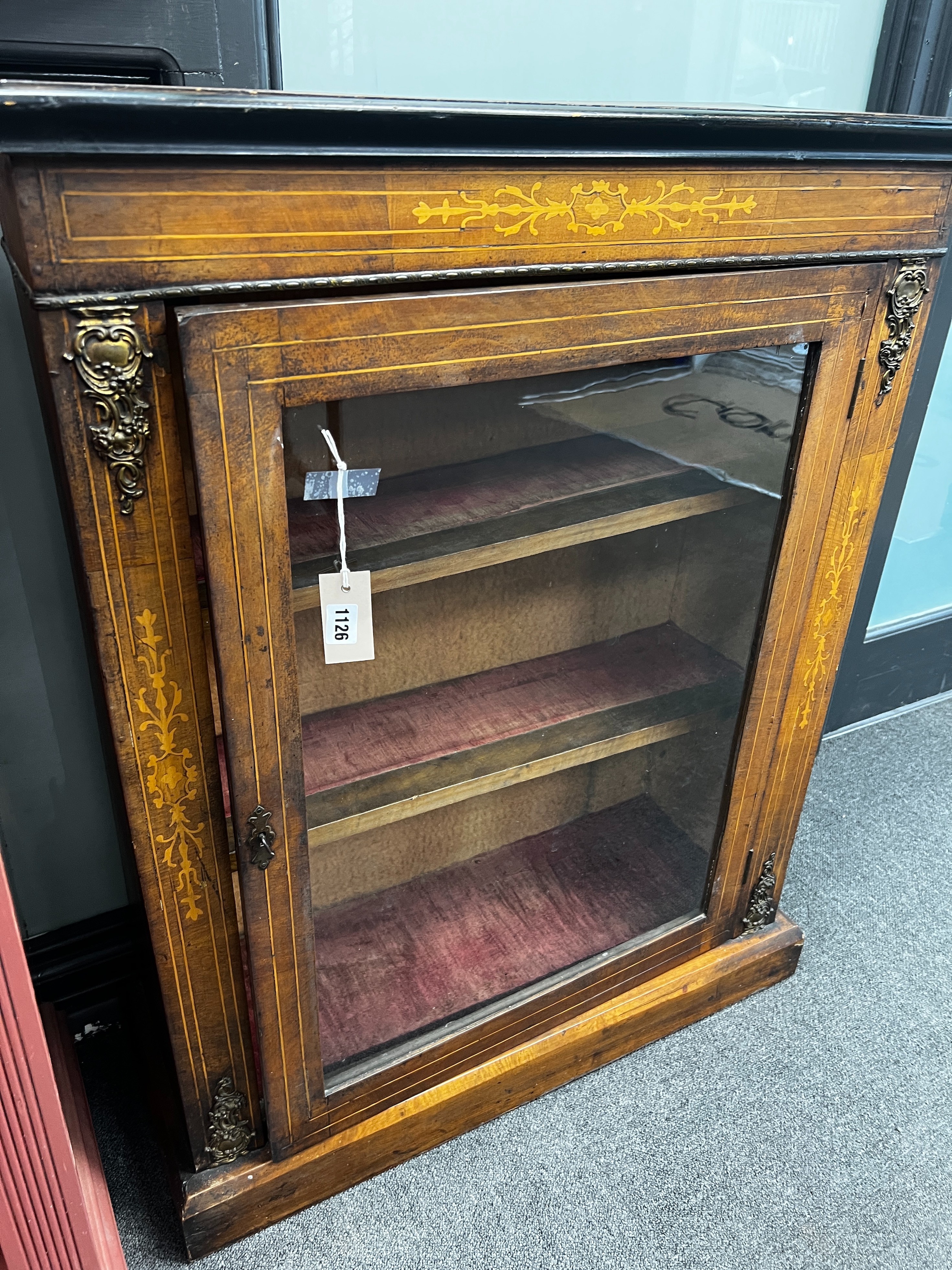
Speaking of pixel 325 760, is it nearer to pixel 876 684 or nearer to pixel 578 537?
pixel 578 537

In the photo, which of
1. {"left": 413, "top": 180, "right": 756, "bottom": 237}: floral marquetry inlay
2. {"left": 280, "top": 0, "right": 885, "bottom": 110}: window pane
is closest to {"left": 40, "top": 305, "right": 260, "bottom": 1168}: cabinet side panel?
{"left": 413, "top": 180, "right": 756, "bottom": 237}: floral marquetry inlay

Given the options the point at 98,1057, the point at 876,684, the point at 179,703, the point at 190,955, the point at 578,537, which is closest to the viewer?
the point at 179,703

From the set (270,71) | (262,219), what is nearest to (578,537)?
(262,219)

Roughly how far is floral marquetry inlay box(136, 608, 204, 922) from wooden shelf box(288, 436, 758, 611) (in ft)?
0.36

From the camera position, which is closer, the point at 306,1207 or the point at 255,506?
the point at 255,506

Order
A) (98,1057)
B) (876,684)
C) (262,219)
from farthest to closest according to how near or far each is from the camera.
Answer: (876,684), (98,1057), (262,219)

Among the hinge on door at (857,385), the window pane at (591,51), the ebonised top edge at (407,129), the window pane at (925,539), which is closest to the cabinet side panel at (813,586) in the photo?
the hinge on door at (857,385)

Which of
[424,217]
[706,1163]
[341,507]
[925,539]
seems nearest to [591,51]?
[424,217]

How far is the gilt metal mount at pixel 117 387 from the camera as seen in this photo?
567 mm

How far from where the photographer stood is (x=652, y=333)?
762 millimetres

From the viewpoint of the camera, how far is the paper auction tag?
74 cm

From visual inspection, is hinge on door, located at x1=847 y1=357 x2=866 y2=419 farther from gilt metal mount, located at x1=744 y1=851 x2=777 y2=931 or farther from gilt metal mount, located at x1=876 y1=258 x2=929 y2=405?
gilt metal mount, located at x1=744 y1=851 x2=777 y2=931

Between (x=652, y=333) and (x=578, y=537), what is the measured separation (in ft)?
0.71

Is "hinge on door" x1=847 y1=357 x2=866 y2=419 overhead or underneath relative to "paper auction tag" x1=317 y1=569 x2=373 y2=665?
overhead
